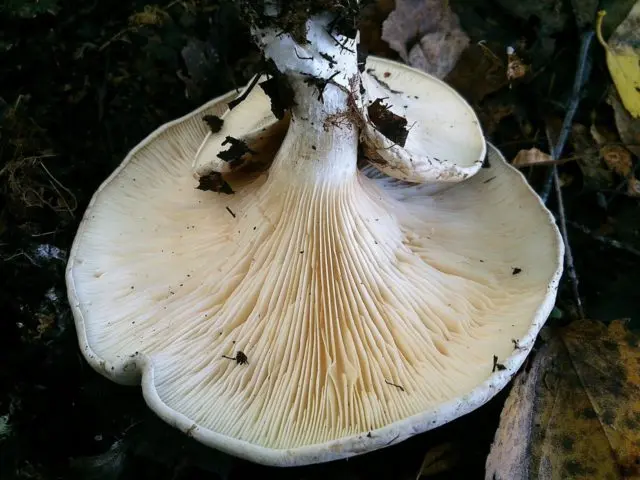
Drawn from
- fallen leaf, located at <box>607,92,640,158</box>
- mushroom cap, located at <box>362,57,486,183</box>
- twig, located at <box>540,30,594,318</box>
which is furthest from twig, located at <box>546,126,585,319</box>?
mushroom cap, located at <box>362,57,486,183</box>

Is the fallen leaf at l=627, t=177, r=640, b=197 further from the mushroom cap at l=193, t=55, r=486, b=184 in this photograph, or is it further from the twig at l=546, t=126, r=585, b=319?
the mushroom cap at l=193, t=55, r=486, b=184

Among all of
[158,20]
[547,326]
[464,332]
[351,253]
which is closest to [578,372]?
[547,326]

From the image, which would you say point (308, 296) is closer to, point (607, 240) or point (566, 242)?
point (566, 242)

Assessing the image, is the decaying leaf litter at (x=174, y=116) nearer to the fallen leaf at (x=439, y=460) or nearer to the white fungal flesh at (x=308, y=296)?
the fallen leaf at (x=439, y=460)

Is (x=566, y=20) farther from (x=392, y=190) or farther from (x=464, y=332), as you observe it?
(x=464, y=332)

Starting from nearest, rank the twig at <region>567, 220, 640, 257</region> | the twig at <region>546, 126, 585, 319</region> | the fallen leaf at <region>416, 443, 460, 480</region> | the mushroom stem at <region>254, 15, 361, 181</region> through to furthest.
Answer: the mushroom stem at <region>254, 15, 361, 181</region>
the fallen leaf at <region>416, 443, 460, 480</region>
the twig at <region>546, 126, 585, 319</region>
the twig at <region>567, 220, 640, 257</region>

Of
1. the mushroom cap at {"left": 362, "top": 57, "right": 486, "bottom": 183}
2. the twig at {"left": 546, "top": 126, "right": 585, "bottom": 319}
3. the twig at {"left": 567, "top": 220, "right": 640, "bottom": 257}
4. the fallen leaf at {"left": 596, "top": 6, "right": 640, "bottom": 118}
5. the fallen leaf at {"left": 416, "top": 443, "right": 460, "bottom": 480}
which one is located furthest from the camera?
the fallen leaf at {"left": 596, "top": 6, "right": 640, "bottom": 118}

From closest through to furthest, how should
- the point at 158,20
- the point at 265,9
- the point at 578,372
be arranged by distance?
the point at 265,9
the point at 578,372
the point at 158,20

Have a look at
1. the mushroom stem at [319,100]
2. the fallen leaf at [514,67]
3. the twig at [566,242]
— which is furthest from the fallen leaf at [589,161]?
the mushroom stem at [319,100]
